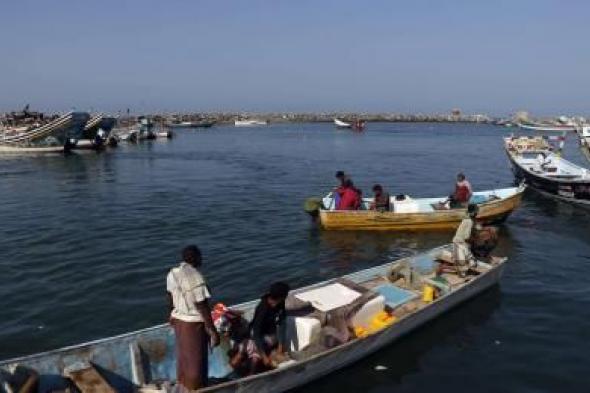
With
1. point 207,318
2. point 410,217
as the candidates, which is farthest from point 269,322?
point 410,217

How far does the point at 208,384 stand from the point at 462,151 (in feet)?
196

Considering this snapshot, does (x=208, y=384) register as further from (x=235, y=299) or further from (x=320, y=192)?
(x=320, y=192)

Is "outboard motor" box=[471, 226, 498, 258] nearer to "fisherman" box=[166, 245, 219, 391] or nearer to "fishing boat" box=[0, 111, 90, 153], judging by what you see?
"fisherman" box=[166, 245, 219, 391]

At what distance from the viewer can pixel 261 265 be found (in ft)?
57.6

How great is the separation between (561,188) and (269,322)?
21511 millimetres

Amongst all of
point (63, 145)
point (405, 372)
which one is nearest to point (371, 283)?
point (405, 372)

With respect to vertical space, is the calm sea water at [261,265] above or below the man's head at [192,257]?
below

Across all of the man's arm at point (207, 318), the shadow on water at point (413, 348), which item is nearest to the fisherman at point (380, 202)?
the shadow on water at point (413, 348)

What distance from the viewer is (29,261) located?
58.1 feet

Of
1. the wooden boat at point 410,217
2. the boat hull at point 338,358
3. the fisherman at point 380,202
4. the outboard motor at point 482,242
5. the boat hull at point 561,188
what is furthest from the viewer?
the boat hull at point 561,188

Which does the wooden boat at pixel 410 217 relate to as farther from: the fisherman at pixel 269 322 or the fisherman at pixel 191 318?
the fisherman at pixel 191 318

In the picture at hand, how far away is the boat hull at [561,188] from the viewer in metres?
25.8

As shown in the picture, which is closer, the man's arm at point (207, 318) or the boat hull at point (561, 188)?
the man's arm at point (207, 318)

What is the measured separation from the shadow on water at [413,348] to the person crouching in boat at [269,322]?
944mm
